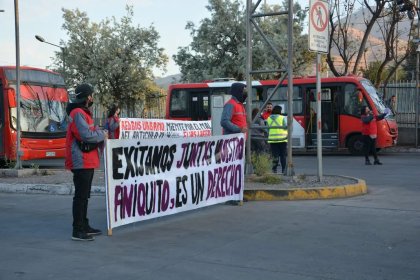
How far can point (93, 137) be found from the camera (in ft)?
22.3

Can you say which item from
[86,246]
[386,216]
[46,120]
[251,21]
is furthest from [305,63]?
[86,246]

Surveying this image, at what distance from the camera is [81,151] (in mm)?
6895

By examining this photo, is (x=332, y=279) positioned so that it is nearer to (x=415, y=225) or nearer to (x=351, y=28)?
(x=415, y=225)

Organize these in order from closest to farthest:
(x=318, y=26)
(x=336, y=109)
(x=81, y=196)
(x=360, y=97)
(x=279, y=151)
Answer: (x=81, y=196), (x=318, y=26), (x=279, y=151), (x=360, y=97), (x=336, y=109)

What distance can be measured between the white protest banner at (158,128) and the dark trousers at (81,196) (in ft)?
20.7

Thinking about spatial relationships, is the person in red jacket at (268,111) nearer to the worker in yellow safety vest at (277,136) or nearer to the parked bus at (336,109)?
the worker in yellow safety vest at (277,136)

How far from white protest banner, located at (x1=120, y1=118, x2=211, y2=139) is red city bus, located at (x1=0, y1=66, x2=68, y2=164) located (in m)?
4.37

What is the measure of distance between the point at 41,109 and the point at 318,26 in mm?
10209

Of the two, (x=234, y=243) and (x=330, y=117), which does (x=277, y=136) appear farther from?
(x=330, y=117)

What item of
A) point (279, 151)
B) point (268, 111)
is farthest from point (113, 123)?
point (268, 111)

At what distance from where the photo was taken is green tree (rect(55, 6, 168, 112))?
1460 inches

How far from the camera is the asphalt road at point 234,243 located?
5473mm

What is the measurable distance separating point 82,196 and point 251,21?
5.74 meters

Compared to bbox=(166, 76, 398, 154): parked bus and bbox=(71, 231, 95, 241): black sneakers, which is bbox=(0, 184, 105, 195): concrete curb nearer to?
bbox=(71, 231, 95, 241): black sneakers
